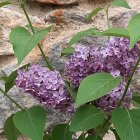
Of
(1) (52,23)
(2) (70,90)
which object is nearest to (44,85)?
(2) (70,90)

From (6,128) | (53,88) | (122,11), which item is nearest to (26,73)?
(53,88)

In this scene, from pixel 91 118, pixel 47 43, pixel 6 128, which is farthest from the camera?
pixel 47 43

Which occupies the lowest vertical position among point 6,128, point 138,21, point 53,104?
point 6,128

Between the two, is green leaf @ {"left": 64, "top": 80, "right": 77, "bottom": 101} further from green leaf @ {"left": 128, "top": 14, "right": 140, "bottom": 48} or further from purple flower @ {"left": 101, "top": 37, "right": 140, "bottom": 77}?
green leaf @ {"left": 128, "top": 14, "right": 140, "bottom": 48}

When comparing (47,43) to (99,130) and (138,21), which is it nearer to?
(99,130)

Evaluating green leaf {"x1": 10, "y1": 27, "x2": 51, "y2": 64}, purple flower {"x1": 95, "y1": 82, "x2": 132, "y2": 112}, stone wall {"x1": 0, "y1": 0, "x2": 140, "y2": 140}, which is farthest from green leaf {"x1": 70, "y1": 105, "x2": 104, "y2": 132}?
stone wall {"x1": 0, "y1": 0, "x2": 140, "y2": 140}

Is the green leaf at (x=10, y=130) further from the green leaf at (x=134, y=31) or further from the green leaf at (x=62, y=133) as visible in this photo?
the green leaf at (x=134, y=31)

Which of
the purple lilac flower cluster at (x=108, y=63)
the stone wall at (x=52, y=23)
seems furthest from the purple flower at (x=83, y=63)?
the stone wall at (x=52, y=23)
